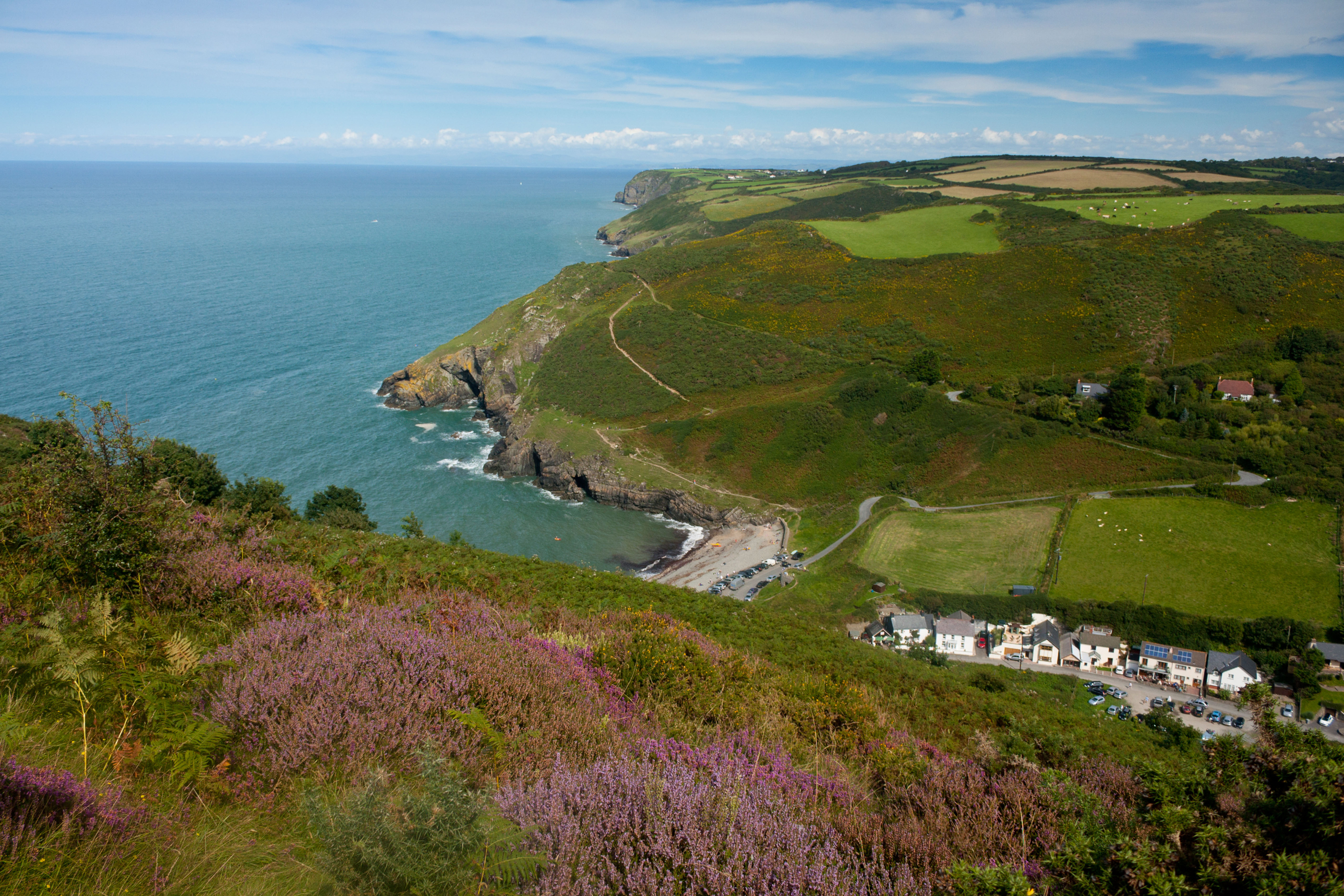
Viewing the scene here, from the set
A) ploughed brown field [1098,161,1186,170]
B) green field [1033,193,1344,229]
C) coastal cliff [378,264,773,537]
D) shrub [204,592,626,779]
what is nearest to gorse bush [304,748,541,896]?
shrub [204,592,626,779]

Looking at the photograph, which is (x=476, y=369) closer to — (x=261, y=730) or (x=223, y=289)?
(x=223, y=289)

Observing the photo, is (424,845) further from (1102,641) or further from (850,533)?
(850,533)

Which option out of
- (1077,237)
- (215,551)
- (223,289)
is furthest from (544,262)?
(215,551)

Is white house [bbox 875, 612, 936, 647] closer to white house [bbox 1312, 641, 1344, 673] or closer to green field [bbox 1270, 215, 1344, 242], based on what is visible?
white house [bbox 1312, 641, 1344, 673]

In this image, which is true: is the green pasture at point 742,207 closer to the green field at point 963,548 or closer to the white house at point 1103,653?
the green field at point 963,548

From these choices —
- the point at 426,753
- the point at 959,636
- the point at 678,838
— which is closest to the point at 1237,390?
the point at 959,636

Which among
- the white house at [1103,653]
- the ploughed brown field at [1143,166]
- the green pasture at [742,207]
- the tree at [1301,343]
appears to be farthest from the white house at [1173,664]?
the green pasture at [742,207]
